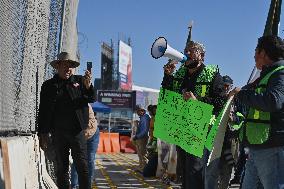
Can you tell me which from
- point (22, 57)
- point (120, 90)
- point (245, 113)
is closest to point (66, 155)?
point (22, 57)

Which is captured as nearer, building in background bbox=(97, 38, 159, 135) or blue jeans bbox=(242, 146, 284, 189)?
blue jeans bbox=(242, 146, 284, 189)

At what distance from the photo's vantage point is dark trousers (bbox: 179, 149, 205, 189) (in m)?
5.05

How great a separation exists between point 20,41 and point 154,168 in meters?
6.49

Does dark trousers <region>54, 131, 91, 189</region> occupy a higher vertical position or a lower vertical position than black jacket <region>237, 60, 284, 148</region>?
lower

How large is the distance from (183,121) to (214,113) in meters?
0.29

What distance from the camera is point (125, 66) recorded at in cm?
7444

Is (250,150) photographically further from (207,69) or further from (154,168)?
(154,168)

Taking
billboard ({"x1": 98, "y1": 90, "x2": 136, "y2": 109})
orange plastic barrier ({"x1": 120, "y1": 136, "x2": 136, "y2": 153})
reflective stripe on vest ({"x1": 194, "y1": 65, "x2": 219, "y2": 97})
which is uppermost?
billboard ({"x1": 98, "y1": 90, "x2": 136, "y2": 109})

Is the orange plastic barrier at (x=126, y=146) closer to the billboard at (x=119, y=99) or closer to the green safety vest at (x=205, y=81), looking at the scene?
the green safety vest at (x=205, y=81)

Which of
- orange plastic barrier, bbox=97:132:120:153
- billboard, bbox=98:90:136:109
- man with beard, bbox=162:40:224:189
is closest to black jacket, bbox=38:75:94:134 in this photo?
man with beard, bbox=162:40:224:189

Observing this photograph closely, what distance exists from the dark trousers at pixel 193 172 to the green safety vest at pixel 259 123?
108 centimetres

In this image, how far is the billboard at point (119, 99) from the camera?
168 ft

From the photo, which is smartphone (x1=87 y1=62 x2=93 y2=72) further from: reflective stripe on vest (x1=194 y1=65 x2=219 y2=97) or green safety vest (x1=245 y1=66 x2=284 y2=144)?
green safety vest (x1=245 y1=66 x2=284 y2=144)

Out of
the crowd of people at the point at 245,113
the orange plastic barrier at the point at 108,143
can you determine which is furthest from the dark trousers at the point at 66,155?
the orange plastic barrier at the point at 108,143
